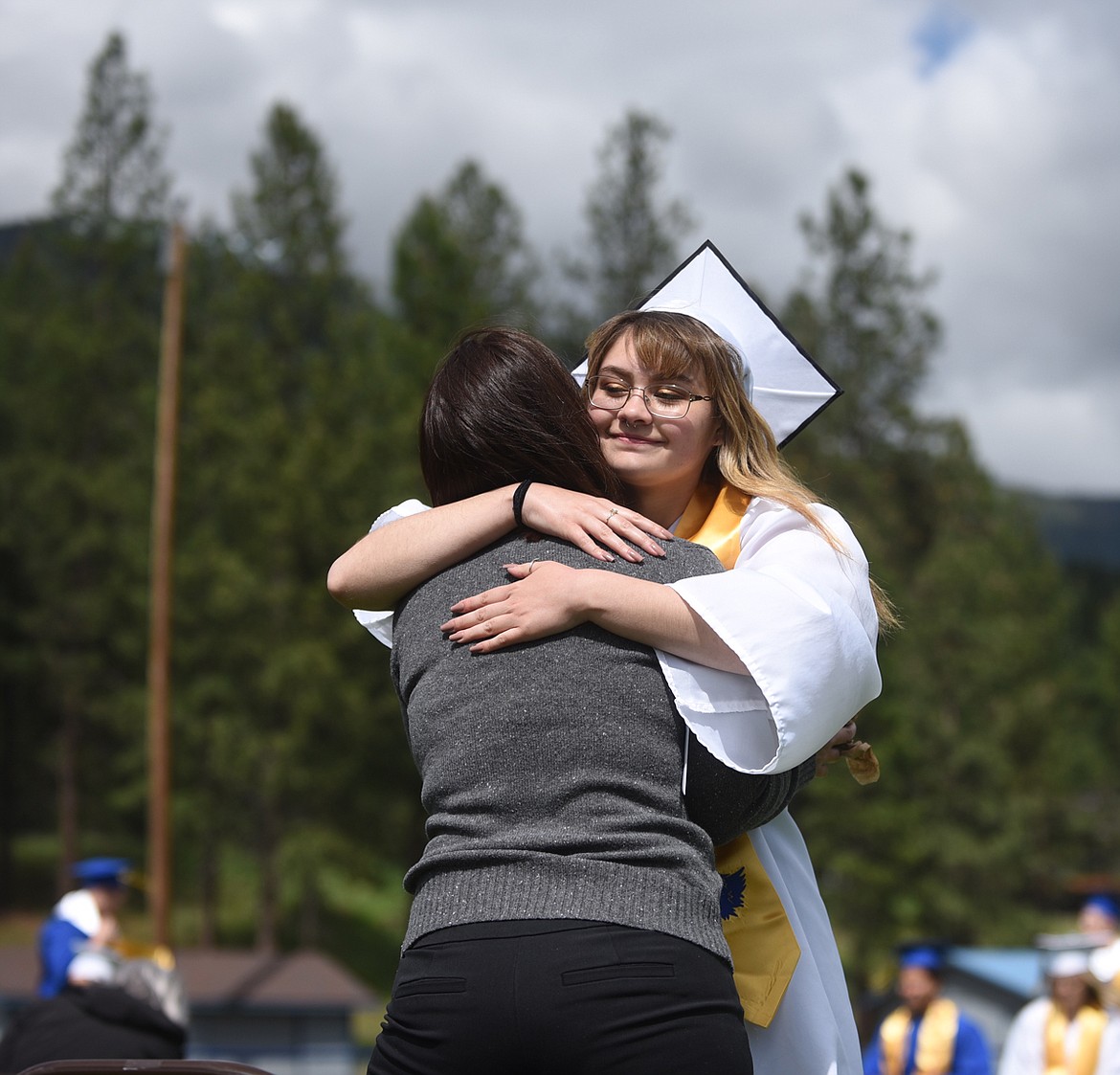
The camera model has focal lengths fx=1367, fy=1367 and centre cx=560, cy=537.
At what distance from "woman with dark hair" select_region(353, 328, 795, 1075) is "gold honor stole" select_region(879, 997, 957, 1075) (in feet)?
20.2

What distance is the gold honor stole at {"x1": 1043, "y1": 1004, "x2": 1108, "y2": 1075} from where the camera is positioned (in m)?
6.45

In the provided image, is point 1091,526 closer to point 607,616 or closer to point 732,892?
point 732,892

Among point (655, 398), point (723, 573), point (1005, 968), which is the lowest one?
point (1005, 968)

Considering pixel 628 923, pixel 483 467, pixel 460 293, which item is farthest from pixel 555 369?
pixel 460 293

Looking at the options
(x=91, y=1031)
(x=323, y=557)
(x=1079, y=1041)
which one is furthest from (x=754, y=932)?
(x=323, y=557)

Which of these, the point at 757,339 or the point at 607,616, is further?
the point at 757,339

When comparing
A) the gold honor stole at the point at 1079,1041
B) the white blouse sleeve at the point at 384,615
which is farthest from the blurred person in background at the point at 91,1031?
the gold honor stole at the point at 1079,1041

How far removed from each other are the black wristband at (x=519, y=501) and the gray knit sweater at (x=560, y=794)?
0.49 ft

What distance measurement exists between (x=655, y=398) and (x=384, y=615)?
52 cm

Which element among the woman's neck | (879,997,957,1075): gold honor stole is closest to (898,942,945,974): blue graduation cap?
(879,997,957,1075): gold honor stole

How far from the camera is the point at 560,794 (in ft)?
4.82

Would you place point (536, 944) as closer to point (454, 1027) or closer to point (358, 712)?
point (454, 1027)

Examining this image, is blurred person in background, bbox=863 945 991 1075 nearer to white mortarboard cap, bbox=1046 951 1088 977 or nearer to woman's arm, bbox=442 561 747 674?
white mortarboard cap, bbox=1046 951 1088 977

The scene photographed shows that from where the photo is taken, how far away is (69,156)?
26828 mm
